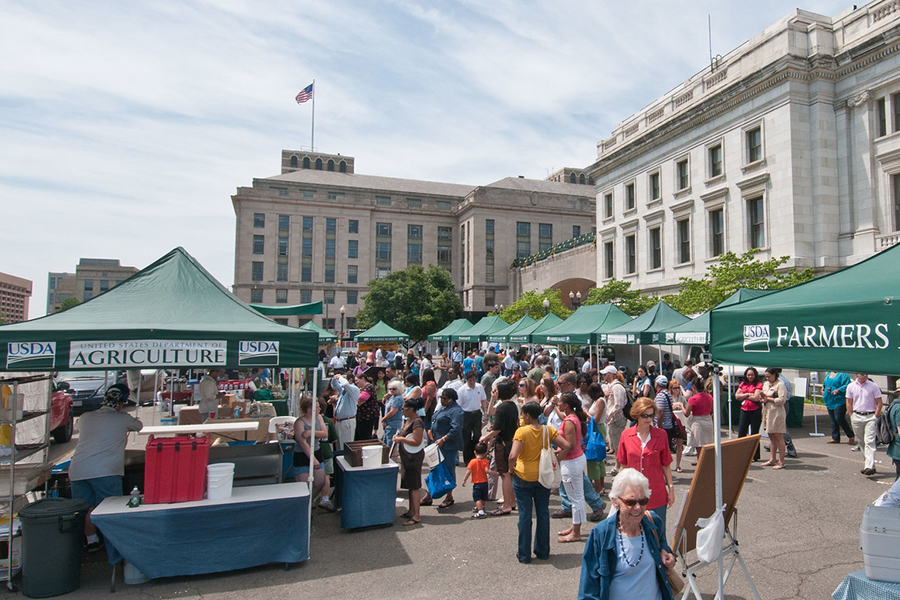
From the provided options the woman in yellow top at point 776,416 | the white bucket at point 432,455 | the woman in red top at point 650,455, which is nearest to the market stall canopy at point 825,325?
the woman in red top at point 650,455

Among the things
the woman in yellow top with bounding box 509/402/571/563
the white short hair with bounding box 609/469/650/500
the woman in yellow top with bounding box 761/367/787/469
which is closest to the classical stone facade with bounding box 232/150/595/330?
the woman in yellow top with bounding box 761/367/787/469

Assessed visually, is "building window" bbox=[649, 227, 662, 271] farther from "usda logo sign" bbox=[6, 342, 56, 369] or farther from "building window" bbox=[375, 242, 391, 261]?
"building window" bbox=[375, 242, 391, 261]

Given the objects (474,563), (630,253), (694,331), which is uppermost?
(630,253)

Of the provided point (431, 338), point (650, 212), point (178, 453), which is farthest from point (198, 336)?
point (650, 212)

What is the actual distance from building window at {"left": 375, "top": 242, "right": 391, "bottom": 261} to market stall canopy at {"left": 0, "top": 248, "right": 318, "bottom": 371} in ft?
234

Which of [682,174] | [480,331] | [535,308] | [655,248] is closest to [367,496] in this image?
[480,331]

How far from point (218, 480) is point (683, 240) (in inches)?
1202

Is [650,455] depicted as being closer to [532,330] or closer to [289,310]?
[289,310]

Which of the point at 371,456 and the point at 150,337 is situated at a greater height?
the point at 150,337

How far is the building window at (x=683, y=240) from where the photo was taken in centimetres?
3108

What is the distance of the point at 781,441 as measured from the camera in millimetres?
10062

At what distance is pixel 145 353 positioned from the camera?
5.93 m

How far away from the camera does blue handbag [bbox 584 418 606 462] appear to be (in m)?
8.12

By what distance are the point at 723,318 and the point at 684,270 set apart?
28355 mm
